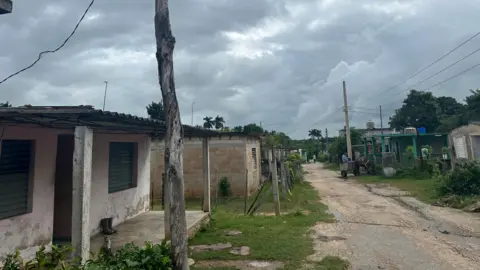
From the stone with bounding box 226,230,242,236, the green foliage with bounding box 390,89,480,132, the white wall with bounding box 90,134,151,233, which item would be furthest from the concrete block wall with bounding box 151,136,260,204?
the green foliage with bounding box 390,89,480,132

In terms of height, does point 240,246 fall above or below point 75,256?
below

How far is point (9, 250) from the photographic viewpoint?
202 inches

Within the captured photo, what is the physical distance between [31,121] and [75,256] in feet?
6.00

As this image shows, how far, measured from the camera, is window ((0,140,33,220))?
17.2 feet

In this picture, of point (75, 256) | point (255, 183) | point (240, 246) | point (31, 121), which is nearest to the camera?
point (75, 256)

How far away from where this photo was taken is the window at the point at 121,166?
27.2 feet

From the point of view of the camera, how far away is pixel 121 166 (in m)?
8.81

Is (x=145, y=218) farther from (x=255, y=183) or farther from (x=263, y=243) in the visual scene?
(x=255, y=183)

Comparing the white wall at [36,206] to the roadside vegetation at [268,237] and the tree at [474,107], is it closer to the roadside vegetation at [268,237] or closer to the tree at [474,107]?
the roadside vegetation at [268,237]

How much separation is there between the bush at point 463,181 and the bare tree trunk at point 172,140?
12009 millimetres

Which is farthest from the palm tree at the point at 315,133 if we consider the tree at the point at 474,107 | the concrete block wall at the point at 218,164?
the concrete block wall at the point at 218,164

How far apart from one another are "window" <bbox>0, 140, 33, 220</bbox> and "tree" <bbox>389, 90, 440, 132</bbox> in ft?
131

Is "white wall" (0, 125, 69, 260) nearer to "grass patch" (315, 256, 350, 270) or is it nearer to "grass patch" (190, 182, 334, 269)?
"grass patch" (190, 182, 334, 269)

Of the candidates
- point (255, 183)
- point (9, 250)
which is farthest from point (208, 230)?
point (255, 183)
